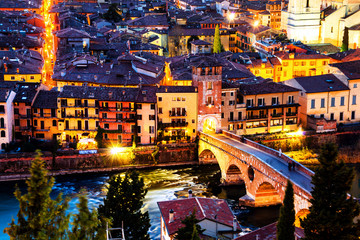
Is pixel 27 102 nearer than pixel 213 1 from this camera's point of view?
Yes

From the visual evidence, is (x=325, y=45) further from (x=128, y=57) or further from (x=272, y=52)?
(x=128, y=57)

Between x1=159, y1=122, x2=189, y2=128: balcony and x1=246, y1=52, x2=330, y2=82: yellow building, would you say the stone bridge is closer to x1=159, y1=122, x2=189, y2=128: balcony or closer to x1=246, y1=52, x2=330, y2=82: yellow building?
x1=159, y1=122, x2=189, y2=128: balcony

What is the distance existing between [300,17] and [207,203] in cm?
5838

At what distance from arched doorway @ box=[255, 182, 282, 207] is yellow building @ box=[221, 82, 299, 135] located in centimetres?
1181

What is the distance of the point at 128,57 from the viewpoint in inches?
2408

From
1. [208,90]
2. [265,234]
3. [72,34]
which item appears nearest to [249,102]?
[208,90]

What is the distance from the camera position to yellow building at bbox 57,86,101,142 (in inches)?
2008

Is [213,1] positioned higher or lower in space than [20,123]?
higher

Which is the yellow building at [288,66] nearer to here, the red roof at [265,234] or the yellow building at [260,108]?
the yellow building at [260,108]

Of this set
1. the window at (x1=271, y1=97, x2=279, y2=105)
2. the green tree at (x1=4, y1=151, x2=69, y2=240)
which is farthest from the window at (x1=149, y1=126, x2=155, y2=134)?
the green tree at (x1=4, y1=151, x2=69, y2=240)

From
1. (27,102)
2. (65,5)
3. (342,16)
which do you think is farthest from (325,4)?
(27,102)

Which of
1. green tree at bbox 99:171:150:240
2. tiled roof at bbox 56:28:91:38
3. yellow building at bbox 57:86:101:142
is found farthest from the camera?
tiled roof at bbox 56:28:91:38

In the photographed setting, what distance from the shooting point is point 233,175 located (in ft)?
152

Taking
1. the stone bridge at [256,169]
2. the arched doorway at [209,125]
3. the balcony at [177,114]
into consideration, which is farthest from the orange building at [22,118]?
the arched doorway at [209,125]
